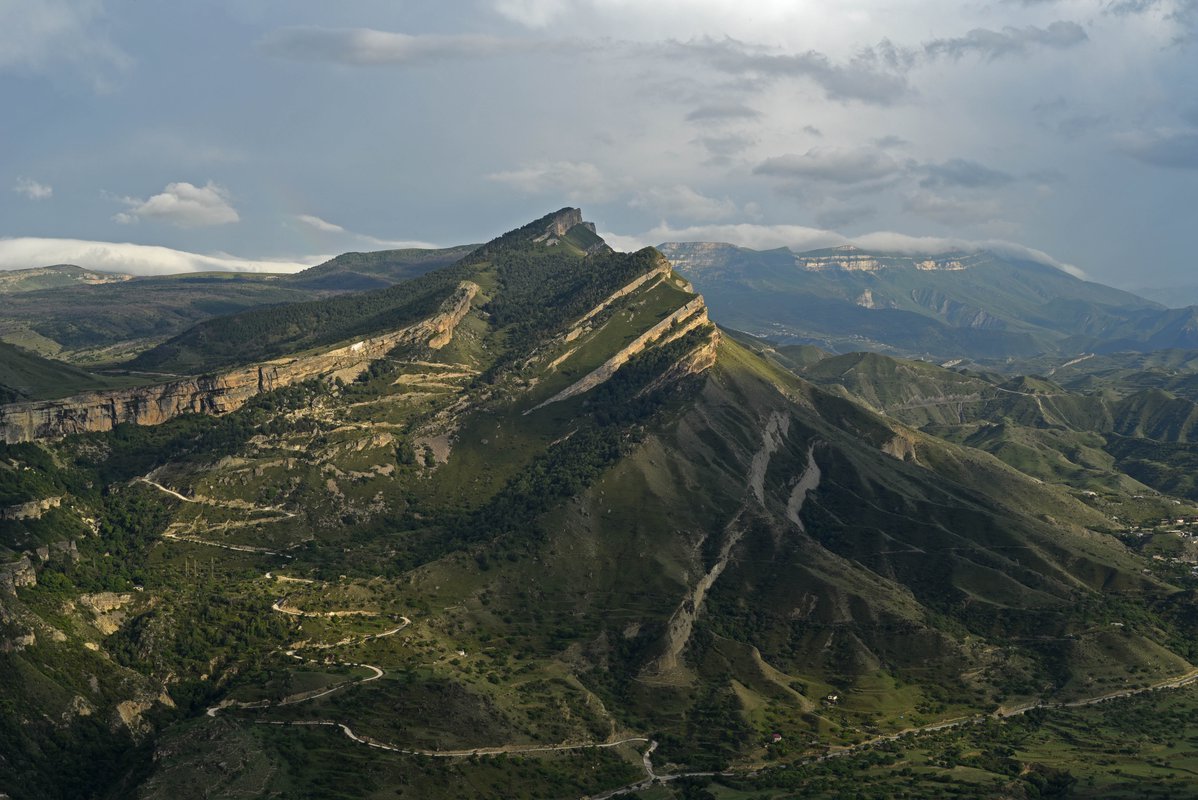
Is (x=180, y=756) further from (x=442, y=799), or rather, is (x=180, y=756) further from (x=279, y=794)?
(x=442, y=799)

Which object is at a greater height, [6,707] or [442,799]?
[6,707]

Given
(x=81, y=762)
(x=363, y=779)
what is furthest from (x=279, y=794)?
(x=81, y=762)

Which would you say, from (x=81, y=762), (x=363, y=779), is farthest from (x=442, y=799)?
(x=81, y=762)

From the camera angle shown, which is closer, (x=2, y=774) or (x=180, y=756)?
(x=2, y=774)

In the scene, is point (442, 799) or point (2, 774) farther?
point (442, 799)

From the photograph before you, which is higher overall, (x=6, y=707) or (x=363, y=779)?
(x=6, y=707)

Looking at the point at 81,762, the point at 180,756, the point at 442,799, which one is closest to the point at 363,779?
the point at 442,799

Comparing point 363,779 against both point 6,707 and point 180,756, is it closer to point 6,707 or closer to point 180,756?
point 180,756

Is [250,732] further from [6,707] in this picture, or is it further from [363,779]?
[6,707]
